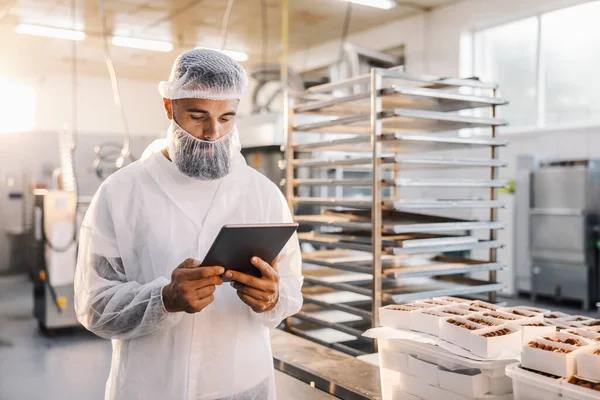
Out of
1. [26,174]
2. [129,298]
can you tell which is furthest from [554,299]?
[26,174]

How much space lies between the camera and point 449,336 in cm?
144

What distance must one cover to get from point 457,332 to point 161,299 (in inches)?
28.5

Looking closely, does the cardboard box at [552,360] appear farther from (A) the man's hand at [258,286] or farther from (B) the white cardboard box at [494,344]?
(A) the man's hand at [258,286]

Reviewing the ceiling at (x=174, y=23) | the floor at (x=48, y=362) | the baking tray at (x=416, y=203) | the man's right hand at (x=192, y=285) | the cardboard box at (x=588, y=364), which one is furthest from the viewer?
the ceiling at (x=174, y=23)

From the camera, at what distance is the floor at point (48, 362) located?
13.0ft

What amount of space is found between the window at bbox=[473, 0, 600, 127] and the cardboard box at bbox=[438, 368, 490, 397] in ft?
18.8

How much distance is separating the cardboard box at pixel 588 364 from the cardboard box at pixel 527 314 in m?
0.29

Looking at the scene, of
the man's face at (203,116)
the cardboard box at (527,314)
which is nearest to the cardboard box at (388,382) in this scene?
the cardboard box at (527,314)

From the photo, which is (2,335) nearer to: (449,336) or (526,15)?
(449,336)

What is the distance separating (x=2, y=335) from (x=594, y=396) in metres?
5.78

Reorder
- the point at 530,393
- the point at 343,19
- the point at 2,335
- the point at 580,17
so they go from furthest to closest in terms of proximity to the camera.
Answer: the point at 343,19
the point at 580,17
the point at 2,335
the point at 530,393

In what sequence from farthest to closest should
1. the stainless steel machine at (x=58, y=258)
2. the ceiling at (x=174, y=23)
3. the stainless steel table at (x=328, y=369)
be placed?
the ceiling at (x=174, y=23), the stainless steel machine at (x=58, y=258), the stainless steel table at (x=328, y=369)

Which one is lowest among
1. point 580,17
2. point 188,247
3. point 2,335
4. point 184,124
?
point 2,335

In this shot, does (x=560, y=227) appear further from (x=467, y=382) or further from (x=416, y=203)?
(x=467, y=382)
